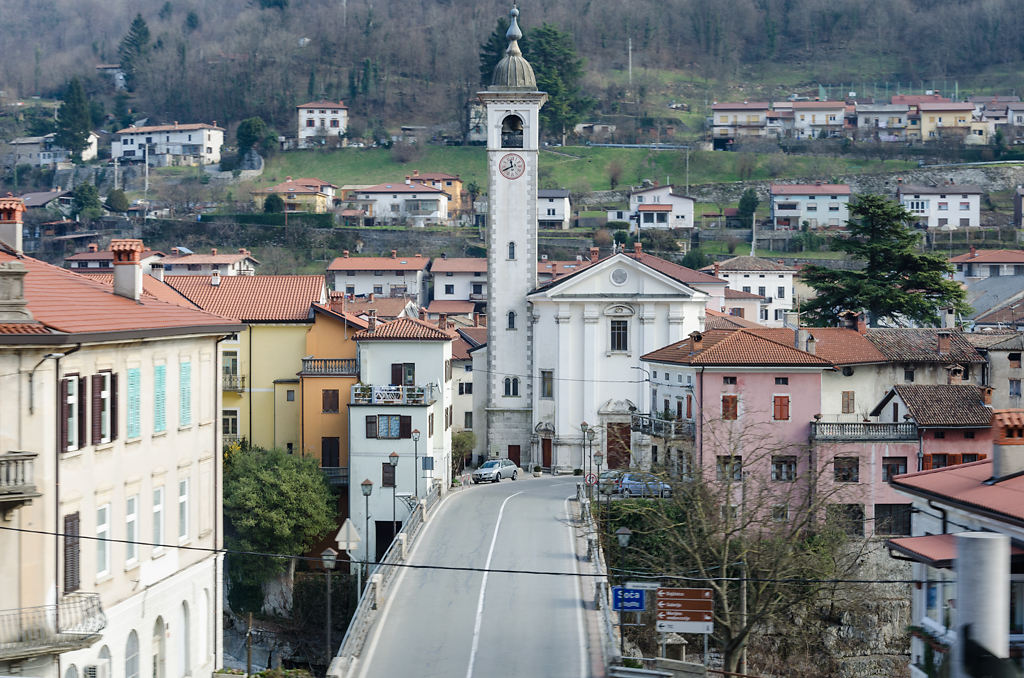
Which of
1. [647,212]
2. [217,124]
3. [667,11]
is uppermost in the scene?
[667,11]

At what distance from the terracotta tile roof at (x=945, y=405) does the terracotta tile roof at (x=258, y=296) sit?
2038 cm

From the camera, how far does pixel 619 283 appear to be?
53.8 metres

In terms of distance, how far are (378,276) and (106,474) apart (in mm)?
68190

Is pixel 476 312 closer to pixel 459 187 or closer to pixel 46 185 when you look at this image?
pixel 459 187

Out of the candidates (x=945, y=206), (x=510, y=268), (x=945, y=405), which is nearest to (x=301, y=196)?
(x=945, y=206)

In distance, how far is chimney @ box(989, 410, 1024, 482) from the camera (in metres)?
15.7

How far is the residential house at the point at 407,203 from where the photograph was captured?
4227 inches

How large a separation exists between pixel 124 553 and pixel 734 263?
69020mm

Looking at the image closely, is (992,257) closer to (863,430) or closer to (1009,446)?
(863,430)

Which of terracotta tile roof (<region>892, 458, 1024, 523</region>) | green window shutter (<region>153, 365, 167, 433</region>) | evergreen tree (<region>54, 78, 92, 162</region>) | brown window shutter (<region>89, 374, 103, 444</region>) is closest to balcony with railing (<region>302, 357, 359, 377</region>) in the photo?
green window shutter (<region>153, 365, 167, 433</region>)

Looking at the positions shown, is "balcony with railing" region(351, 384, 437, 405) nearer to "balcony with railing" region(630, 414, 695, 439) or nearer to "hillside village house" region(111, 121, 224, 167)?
"balcony with railing" region(630, 414, 695, 439)

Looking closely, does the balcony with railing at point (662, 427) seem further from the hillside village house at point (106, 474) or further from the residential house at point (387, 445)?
the hillside village house at point (106, 474)

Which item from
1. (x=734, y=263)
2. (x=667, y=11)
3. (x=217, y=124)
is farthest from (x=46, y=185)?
(x=667, y=11)

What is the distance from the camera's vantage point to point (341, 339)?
152 ft
